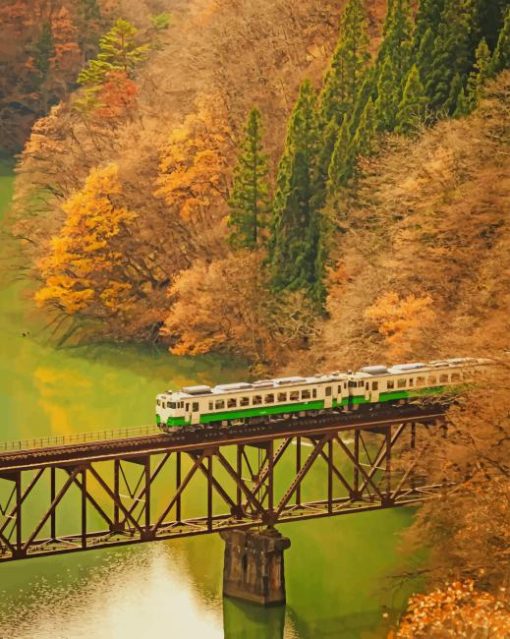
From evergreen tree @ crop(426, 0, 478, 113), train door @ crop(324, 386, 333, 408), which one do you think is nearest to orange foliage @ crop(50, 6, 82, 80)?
evergreen tree @ crop(426, 0, 478, 113)

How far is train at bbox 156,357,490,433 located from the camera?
67.7 metres

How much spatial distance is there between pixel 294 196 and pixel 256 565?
127 ft

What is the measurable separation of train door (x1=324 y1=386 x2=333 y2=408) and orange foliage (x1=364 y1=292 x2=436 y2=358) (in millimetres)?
11350

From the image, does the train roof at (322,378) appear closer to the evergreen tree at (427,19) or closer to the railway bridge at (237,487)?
the railway bridge at (237,487)

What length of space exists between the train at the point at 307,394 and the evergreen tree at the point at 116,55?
218ft

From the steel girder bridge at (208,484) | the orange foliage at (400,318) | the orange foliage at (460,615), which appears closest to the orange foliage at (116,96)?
the orange foliage at (400,318)

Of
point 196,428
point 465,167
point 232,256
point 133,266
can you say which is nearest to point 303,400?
point 196,428

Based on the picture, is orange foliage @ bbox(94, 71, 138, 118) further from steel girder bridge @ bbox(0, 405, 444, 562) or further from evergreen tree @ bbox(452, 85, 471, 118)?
steel girder bridge @ bbox(0, 405, 444, 562)

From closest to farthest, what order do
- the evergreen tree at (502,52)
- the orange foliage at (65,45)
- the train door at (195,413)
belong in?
the train door at (195,413) < the evergreen tree at (502,52) < the orange foliage at (65,45)

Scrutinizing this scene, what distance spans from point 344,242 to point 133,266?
1900 centimetres

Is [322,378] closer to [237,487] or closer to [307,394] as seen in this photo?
[307,394]

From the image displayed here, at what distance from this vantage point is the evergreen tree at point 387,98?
328ft

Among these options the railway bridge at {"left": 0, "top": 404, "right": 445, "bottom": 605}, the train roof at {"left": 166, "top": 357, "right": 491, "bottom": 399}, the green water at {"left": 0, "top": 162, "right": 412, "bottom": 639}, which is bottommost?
the green water at {"left": 0, "top": 162, "right": 412, "bottom": 639}

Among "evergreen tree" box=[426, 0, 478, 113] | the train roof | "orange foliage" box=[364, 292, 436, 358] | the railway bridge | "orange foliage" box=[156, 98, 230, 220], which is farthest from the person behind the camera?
"orange foliage" box=[156, 98, 230, 220]
